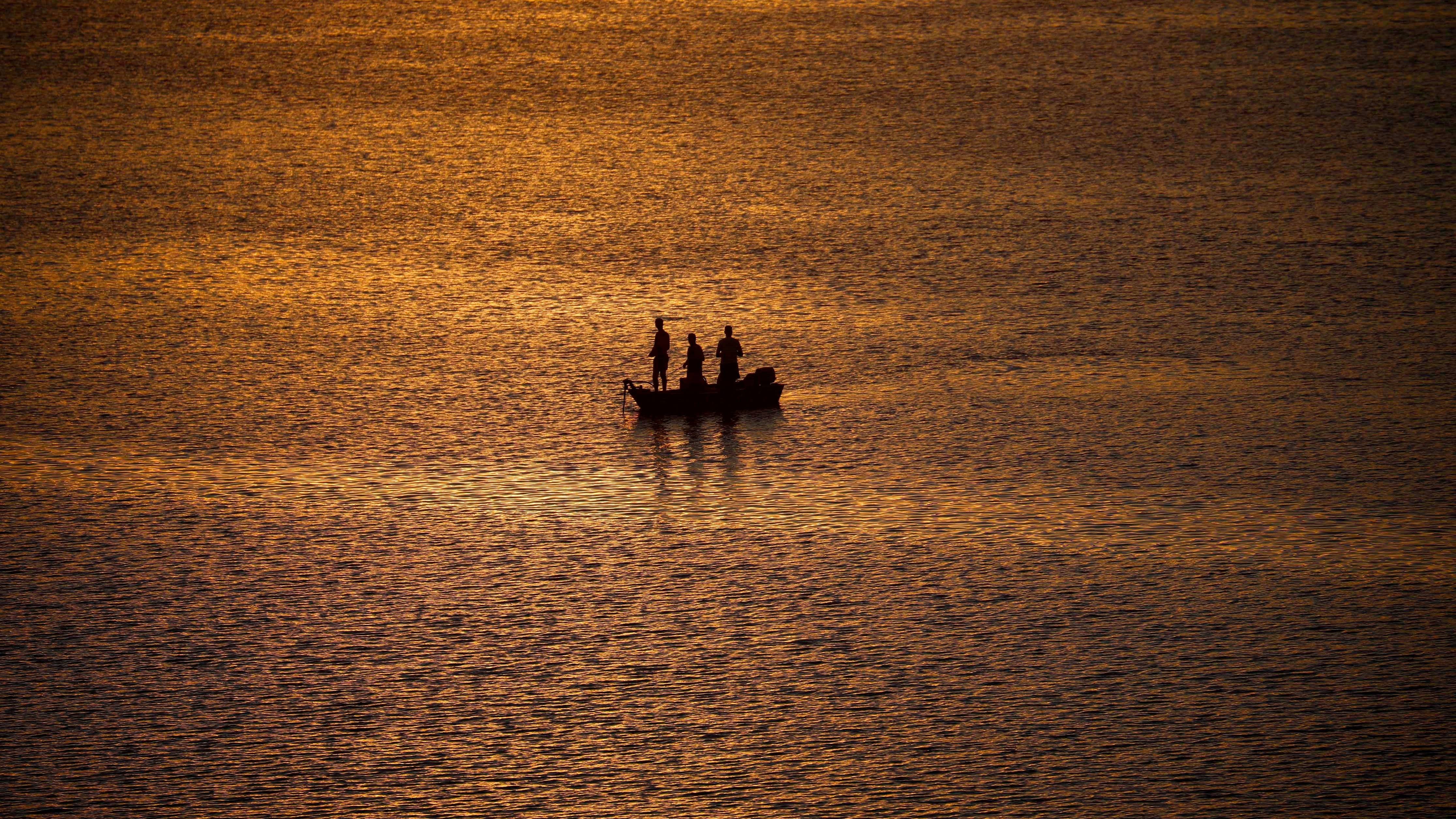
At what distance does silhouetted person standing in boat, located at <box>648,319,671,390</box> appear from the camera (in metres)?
27.8

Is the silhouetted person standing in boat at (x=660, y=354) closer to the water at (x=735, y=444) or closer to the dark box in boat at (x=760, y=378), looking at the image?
the water at (x=735, y=444)

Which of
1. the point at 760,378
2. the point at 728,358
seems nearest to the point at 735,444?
the point at 760,378

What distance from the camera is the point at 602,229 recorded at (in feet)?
143

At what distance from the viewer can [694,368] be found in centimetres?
2780

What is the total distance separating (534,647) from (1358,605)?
9692mm

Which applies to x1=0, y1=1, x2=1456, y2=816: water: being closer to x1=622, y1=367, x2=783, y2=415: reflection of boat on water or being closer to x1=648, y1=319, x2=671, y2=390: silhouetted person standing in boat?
x1=622, y1=367, x2=783, y2=415: reflection of boat on water

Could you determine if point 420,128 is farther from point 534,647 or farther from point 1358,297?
point 534,647

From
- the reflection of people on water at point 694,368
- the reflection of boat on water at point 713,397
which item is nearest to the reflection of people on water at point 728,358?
the reflection of boat on water at point 713,397

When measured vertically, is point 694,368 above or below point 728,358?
below

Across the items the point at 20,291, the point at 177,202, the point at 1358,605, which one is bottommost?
the point at 1358,605

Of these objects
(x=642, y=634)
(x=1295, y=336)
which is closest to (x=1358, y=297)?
(x=1295, y=336)

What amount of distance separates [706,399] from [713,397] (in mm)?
127

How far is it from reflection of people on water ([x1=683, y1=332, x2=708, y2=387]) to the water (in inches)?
31.0

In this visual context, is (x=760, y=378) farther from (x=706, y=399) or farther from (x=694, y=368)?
(x=694, y=368)
